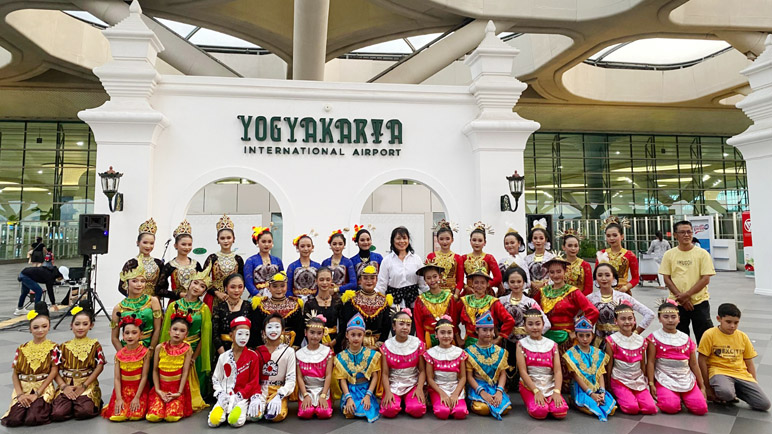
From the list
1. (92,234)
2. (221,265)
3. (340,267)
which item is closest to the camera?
(221,265)

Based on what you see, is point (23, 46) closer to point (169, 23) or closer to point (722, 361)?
point (169, 23)

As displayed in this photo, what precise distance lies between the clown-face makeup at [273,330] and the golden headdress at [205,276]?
82 centimetres

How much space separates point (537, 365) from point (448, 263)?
1.44m

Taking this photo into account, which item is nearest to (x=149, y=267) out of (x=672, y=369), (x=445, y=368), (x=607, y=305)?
(x=445, y=368)

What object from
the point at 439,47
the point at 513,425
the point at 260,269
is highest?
the point at 439,47

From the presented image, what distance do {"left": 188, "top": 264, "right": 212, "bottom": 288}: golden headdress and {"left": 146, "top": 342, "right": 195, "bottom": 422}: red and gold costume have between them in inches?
23.7

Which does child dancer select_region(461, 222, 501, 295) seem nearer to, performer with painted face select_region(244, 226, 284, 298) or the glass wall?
performer with painted face select_region(244, 226, 284, 298)

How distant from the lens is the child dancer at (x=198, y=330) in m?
4.12

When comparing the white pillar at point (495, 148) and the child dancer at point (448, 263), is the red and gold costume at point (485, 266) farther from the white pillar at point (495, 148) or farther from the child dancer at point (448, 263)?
the white pillar at point (495, 148)

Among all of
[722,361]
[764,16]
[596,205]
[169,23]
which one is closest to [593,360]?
[722,361]

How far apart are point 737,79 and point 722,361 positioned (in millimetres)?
18856

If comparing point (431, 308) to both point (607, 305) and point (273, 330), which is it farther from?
point (607, 305)

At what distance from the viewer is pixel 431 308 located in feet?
14.6

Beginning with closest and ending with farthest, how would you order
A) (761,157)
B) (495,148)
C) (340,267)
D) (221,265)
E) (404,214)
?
(221,265)
(340,267)
(495,148)
(761,157)
(404,214)
